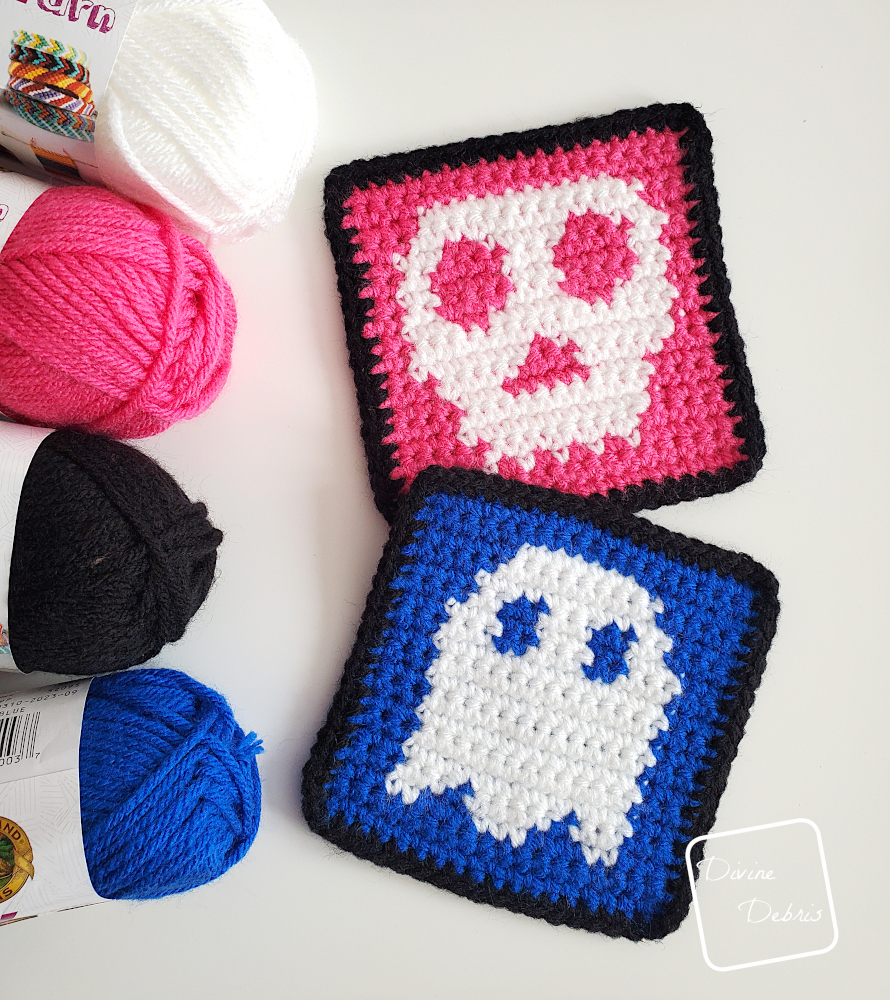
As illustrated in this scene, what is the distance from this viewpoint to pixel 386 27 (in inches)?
30.8

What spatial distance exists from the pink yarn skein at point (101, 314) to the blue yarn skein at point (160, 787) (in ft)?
0.81

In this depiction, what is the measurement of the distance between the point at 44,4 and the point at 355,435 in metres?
0.43

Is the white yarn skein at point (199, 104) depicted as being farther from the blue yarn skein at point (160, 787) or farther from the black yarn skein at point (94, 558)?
the blue yarn skein at point (160, 787)

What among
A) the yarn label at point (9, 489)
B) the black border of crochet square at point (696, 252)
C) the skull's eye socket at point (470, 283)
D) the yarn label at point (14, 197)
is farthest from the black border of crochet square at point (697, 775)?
the yarn label at point (14, 197)

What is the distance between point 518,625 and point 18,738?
45 centimetres

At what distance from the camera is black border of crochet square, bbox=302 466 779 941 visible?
0.71m

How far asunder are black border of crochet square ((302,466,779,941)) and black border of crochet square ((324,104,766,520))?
40mm

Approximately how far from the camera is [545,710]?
0.73 metres

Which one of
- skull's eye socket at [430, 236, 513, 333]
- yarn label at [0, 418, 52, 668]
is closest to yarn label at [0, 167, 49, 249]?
yarn label at [0, 418, 52, 668]

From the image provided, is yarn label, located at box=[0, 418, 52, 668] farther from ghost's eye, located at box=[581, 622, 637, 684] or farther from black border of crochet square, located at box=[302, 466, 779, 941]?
ghost's eye, located at box=[581, 622, 637, 684]

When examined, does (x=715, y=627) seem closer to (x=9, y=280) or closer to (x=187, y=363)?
(x=187, y=363)

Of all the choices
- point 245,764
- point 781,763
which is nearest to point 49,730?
point 245,764

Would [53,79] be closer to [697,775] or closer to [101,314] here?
[101,314]

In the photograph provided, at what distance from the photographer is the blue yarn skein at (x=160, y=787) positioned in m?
0.62
